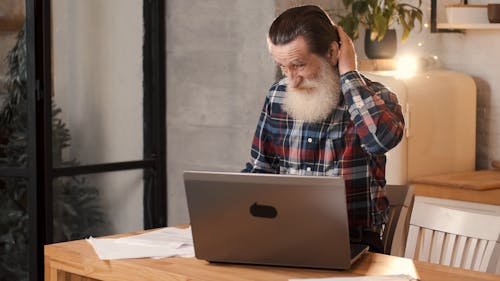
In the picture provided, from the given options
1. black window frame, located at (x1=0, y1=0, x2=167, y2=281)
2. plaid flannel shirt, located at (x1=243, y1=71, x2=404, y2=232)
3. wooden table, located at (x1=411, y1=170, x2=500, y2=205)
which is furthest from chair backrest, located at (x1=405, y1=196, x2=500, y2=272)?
black window frame, located at (x1=0, y1=0, x2=167, y2=281)

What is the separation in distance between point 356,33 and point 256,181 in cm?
222

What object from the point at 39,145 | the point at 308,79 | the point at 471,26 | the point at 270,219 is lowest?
the point at 270,219

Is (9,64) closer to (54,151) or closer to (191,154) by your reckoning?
(54,151)

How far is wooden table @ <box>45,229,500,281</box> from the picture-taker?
2557 millimetres

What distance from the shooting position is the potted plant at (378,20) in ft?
14.9

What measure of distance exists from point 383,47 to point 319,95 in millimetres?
1768

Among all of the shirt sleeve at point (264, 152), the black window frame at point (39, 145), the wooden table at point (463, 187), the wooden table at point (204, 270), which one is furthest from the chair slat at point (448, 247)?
the black window frame at point (39, 145)

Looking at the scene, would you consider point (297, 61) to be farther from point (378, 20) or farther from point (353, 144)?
point (378, 20)

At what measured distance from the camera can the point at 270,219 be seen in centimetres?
256

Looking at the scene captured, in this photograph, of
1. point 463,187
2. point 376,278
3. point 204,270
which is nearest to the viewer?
point 376,278

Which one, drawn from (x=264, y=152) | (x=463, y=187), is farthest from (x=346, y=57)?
(x=463, y=187)

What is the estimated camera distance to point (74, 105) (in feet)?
15.6

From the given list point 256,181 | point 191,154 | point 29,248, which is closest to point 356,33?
point 191,154

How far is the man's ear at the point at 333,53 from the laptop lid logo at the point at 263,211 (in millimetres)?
681
